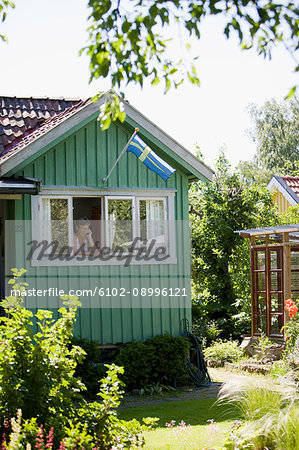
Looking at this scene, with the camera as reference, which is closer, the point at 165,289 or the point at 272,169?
the point at 165,289

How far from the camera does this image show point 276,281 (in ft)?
49.6

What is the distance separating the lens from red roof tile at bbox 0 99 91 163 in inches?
439

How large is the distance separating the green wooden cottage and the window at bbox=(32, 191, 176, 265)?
0.06 feet

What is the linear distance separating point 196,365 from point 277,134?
27177mm

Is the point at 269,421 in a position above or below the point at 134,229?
below

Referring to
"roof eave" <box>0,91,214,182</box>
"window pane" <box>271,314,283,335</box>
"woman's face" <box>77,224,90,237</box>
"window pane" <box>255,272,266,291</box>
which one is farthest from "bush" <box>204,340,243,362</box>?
"woman's face" <box>77,224,90,237</box>

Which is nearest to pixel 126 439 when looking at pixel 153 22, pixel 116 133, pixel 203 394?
pixel 153 22

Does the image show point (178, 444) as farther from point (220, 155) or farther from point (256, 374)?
point (220, 155)

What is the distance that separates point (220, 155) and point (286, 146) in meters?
18.2

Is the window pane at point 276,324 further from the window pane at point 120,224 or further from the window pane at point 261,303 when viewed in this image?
the window pane at point 120,224

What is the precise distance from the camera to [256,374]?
12766 mm

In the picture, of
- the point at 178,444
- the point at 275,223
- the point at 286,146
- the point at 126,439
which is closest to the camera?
the point at 126,439

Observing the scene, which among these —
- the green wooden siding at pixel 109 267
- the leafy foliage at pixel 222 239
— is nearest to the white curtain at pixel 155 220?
the green wooden siding at pixel 109 267

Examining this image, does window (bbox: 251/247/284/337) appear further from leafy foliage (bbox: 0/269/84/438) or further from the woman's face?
leafy foliage (bbox: 0/269/84/438)
